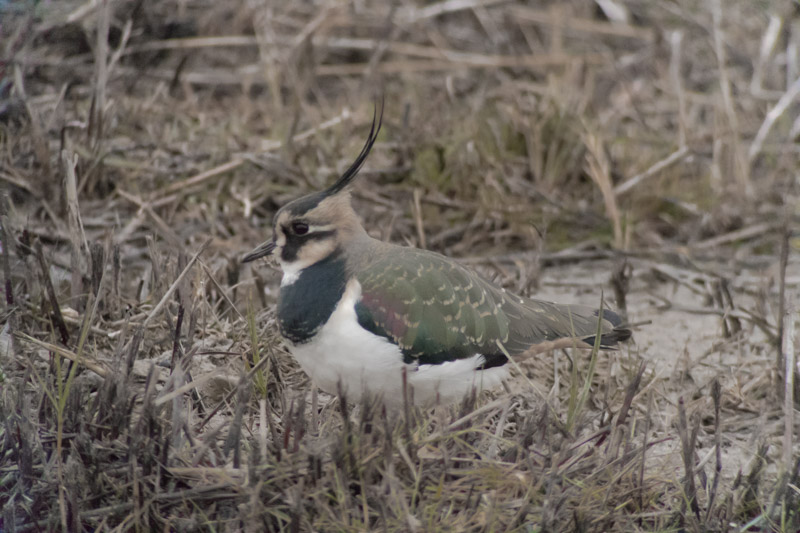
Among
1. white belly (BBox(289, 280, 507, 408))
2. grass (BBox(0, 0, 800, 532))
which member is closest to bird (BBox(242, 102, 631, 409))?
white belly (BBox(289, 280, 507, 408))

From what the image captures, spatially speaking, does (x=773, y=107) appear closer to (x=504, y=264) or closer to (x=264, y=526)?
(x=504, y=264)

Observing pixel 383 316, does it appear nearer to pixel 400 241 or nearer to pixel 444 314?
pixel 444 314

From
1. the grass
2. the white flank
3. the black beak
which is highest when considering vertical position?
the black beak

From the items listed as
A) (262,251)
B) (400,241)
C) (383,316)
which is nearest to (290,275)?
(262,251)

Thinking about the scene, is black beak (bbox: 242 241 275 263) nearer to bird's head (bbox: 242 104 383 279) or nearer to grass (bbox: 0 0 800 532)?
bird's head (bbox: 242 104 383 279)

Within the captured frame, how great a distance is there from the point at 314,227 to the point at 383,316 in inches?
16.5

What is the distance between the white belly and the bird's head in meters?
0.19

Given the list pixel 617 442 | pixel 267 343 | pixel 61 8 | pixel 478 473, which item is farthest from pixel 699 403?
pixel 61 8

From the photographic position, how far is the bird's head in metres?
3.21

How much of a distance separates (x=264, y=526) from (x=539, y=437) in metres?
0.83

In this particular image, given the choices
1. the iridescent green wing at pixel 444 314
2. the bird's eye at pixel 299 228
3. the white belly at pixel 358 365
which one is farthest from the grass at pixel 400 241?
the bird's eye at pixel 299 228

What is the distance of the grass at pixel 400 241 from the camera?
2.66m

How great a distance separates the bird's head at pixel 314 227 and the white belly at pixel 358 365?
192 mm

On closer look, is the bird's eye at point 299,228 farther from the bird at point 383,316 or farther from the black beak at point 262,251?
the black beak at point 262,251
